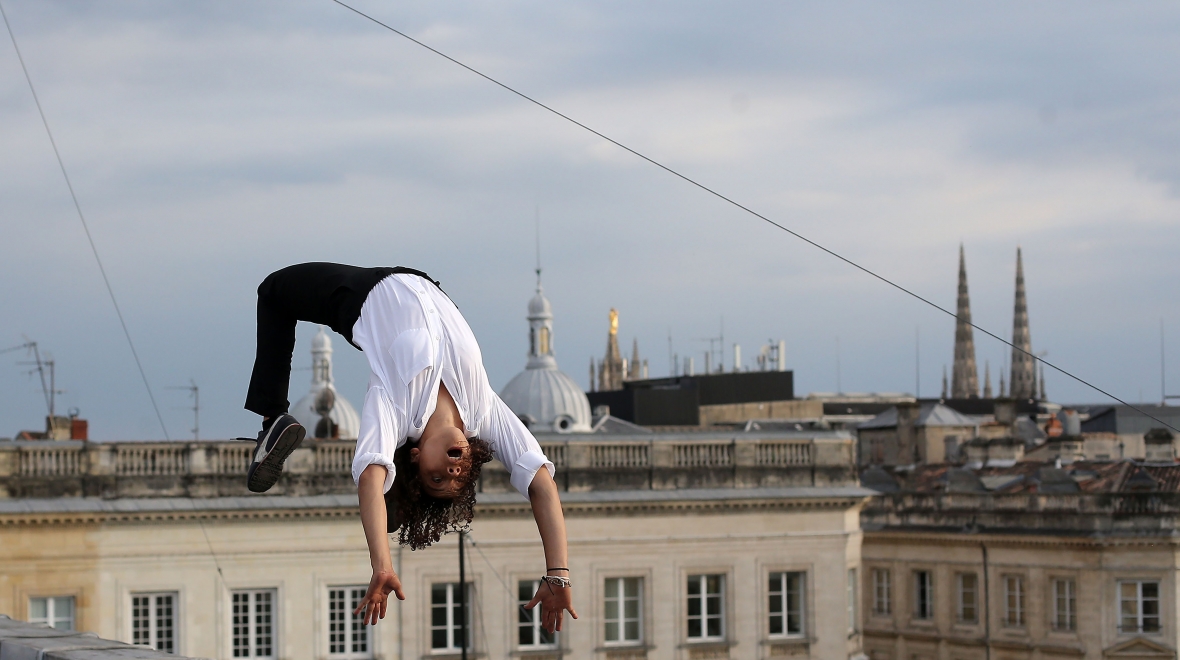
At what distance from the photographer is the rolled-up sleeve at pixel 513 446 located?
33.3 feet

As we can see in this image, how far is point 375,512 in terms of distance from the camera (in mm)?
9484

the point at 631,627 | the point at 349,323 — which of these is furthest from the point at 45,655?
the point at 631,627

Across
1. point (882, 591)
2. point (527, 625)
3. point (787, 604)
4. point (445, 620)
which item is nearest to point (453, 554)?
point (445, 620)

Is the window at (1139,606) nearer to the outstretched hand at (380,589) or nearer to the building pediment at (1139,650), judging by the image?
the building pediment at (1139,650)

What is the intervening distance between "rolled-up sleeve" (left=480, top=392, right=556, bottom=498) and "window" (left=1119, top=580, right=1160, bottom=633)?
5227 centimetres

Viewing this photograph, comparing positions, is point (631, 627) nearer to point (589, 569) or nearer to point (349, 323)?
point (589, 569)

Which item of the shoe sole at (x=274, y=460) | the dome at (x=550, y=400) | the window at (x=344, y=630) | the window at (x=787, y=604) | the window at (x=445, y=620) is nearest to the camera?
the shoe sole at (x=274, y=460)

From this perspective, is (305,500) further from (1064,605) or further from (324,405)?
(1064,605)

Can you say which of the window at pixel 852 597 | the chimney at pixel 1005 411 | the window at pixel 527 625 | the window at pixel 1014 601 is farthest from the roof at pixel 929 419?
the window at pixel 527 625

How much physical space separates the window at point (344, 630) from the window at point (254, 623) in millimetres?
1489

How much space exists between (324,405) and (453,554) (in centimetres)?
1169

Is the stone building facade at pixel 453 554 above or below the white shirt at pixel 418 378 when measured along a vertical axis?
below

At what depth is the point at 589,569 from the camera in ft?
168

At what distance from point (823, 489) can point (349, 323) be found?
4434 cm
